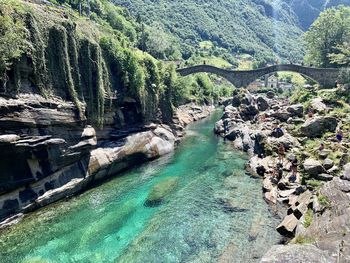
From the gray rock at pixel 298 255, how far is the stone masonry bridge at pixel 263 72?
64.0 m

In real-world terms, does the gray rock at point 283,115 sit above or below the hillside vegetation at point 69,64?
below

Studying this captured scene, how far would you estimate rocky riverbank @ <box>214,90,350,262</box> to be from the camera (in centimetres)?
1480

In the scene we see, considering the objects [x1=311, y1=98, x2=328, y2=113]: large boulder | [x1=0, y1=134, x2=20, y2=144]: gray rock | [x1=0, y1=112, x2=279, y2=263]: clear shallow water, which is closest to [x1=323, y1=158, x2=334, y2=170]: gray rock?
[x1=0, y1=112, x2=279, y2=263]: clear shallow water

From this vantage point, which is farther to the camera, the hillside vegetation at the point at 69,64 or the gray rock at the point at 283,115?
the gray rock at the point at 283,115

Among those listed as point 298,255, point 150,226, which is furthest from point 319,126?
point 298,255

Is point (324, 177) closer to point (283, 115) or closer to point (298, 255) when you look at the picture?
point (298, 255)

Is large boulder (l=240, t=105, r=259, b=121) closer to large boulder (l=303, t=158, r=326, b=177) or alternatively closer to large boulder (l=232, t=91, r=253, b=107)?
large boulder (l=232, t=91, r=253, b=107)

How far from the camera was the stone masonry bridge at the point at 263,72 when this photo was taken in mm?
72750

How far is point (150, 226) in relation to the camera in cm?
2547

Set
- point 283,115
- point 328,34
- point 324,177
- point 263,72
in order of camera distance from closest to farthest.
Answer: point 324,177 < point 283,115 < point 328,34 < point 263,72

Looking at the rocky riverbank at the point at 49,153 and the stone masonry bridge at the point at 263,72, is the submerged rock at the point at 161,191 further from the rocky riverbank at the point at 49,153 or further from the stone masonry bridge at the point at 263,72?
the stone masonry bridge at the point at 263,72

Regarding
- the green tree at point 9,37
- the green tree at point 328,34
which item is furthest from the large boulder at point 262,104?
the green tree at point 9,37

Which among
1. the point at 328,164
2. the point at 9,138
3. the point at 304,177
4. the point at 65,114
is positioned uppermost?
the point at 65,114

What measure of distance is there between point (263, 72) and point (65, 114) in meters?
69.3
